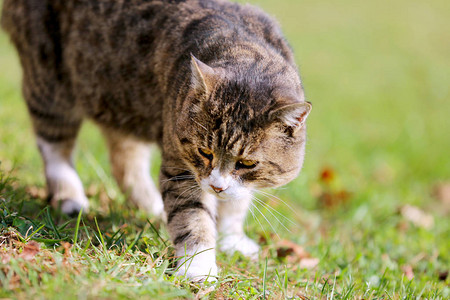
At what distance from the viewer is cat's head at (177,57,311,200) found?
2477 millimetres

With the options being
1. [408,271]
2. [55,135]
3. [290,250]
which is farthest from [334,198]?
[55,135]

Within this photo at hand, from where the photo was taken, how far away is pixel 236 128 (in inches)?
97.3

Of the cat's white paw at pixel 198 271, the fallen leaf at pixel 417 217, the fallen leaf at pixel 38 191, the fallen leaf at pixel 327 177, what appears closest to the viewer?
the cat's white paw at pixel 198 271

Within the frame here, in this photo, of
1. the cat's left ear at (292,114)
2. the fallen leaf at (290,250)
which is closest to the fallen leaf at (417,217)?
the fallen leaf at (290,250)

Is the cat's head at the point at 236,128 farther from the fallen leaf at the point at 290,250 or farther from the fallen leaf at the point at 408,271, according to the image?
the fallen leaf at the point at 408,271

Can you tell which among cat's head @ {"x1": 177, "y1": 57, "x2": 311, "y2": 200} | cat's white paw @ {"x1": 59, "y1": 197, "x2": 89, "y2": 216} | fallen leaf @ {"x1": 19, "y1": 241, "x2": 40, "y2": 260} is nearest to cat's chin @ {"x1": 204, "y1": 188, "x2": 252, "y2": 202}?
cat's head @ {"x1": 177, "y1": 57, "x2": 311, "y2": 200}

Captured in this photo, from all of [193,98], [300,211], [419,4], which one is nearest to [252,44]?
[193,98]

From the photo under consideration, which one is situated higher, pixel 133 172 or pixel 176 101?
pixel 176 101

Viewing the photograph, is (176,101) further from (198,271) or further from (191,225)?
(198,271)

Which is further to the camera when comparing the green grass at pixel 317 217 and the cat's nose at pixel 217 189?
the cat's nose at pixel 217 189

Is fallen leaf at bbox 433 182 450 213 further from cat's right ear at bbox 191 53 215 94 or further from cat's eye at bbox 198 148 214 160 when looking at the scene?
cat's right ear at bbox 191 53 215 94

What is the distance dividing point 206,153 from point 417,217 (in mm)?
2493

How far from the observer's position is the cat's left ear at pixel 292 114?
236cm

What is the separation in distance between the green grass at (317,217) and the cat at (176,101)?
21cm
